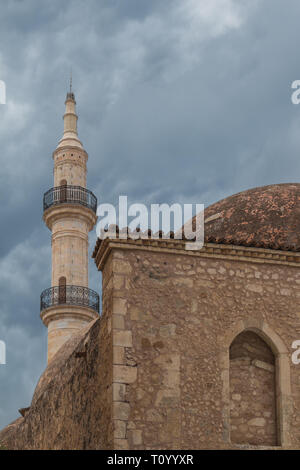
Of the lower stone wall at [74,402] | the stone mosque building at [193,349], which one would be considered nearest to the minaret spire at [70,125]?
the lower stone wall at [74,402]

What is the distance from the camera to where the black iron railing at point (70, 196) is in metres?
28.2

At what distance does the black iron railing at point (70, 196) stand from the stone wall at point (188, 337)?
18.8 meters

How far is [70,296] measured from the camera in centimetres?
2739

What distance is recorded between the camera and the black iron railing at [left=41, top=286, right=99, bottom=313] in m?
27.4

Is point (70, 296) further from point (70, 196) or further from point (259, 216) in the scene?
point (259, 216)

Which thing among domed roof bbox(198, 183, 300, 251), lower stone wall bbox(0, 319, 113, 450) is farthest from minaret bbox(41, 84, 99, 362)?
domed roof bbox(198, 183, 300, 251)

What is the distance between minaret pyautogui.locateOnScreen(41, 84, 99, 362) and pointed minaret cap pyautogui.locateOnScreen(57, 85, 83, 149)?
1.46 m

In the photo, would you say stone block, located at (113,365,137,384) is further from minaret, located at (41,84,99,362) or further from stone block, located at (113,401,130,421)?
minaret, located at (41,84,99,362)

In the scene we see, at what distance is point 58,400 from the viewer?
40.1 ft

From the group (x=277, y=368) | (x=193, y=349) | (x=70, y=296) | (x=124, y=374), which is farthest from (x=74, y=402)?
(x=70, y=296)

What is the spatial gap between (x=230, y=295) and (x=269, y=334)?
0.70m

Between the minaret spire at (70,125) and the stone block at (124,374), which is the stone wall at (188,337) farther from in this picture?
the minaret spire at (70,125)
